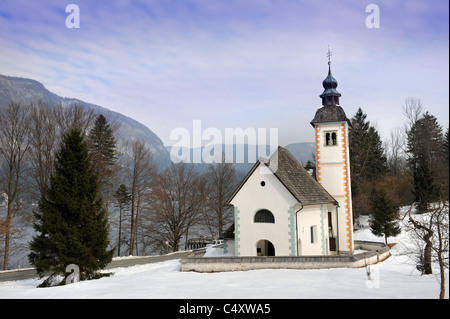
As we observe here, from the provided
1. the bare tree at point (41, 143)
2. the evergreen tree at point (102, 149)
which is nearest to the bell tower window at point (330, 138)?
the evergreen tree at point (102, 149)

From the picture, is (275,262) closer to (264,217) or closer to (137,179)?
(264,217)

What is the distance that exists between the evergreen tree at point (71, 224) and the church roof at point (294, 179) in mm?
8111

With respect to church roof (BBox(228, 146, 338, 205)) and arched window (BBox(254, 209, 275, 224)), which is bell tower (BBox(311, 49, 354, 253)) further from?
arched window (BBox(254, 209, 275, 224))

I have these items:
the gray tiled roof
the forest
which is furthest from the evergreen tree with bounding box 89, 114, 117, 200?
the gray tiled roof

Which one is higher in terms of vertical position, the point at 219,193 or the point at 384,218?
the point at 219,193

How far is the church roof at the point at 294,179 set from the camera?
21.4 metres

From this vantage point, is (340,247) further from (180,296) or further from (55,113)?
(55,113)

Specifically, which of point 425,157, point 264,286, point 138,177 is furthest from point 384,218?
point 138,177

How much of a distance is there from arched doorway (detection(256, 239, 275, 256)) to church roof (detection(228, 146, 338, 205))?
3.53 meters

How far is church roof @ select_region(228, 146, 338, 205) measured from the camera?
2136cm

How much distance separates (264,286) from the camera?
1484 cm

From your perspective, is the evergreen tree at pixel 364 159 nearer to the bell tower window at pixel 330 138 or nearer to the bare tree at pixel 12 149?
the bell tower window at pixel 330 138

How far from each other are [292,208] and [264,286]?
264 inches
